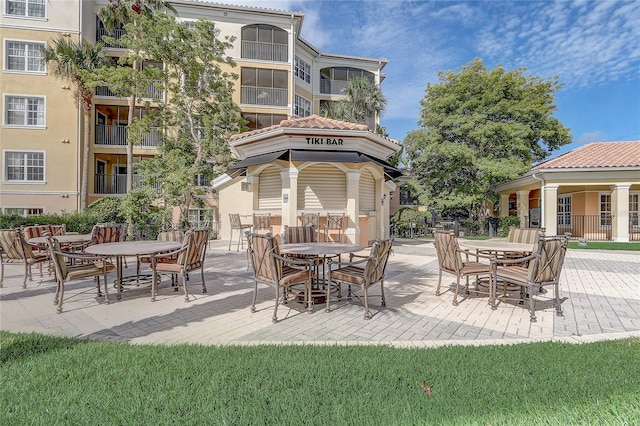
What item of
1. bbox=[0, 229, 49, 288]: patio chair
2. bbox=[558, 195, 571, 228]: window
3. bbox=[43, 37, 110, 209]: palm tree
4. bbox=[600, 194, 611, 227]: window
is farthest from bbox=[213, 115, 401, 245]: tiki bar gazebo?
bbox=[600, 194, 611, 227]: window

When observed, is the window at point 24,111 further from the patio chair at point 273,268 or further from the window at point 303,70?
the patio chair at point 273,268

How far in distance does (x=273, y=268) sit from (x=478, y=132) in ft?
59.3

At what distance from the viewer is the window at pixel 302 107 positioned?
25062 mm

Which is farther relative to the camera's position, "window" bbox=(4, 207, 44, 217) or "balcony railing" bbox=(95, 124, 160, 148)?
"balcony railing" bbox=(95, 124, 160, 148)

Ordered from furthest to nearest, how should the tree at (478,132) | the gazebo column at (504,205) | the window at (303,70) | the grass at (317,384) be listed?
1. the window at (303,70)
2. the gazebo column at (504,205)
3. the tree at (478,132)
4. the grass at (317,384)

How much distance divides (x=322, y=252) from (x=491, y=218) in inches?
718

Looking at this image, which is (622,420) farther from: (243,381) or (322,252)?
(322,252)

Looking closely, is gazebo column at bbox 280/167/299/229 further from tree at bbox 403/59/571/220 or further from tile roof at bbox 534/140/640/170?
tile roof at bbox 534/140/640/170

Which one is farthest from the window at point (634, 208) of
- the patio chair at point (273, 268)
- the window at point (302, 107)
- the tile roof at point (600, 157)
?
the window at point (302, 107)

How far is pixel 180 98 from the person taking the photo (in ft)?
51.4

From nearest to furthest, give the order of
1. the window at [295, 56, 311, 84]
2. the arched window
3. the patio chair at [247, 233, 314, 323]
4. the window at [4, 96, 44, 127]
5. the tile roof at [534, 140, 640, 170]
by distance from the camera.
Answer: the patio chair at [247, 233, 314, 323] → the tile roof at [534, 140, 640, 170] → the window at [4, 96, 44, 127] → the arched window → the window at [295, 56, 311, 84]

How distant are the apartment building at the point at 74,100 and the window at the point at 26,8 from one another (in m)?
0.05

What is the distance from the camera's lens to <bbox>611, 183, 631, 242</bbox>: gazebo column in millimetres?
15359

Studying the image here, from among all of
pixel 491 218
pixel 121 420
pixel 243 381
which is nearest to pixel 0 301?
pixel 121 420
